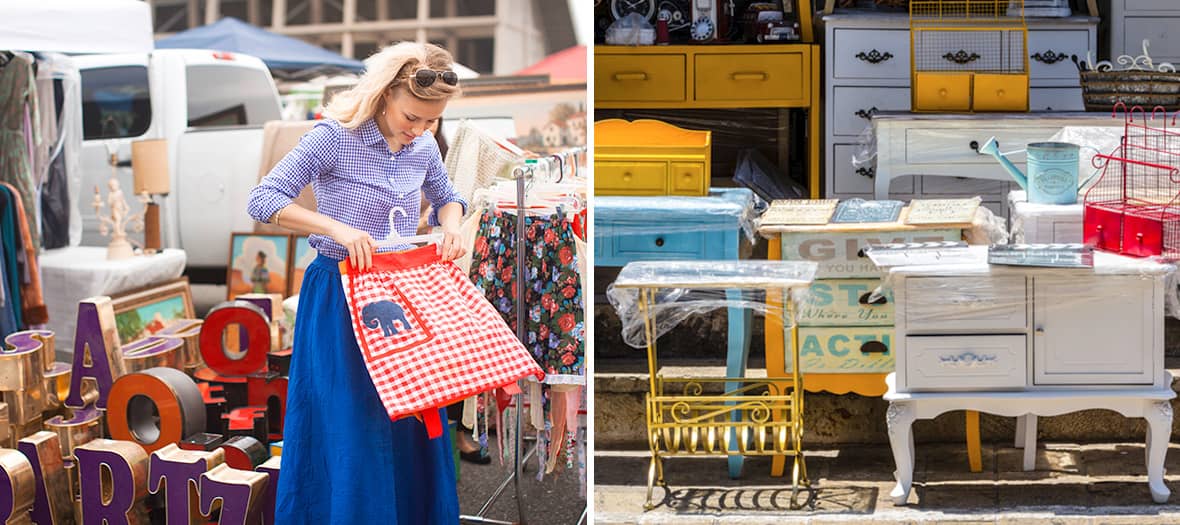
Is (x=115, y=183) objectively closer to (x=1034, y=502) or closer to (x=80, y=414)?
(x=80, y=414)

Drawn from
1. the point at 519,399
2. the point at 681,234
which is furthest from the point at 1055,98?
the point at 519,399

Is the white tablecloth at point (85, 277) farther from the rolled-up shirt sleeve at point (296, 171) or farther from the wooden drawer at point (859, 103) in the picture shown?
the wooden drawer at point (859, 103)

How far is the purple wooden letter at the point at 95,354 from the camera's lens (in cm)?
332

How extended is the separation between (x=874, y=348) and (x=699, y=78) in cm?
174

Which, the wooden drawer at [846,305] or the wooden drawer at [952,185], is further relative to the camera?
the wooden drawer at [952,185]

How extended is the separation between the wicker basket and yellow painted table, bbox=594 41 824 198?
1088 mm

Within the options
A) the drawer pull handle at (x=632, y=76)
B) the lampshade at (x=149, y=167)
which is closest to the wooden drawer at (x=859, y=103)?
the drawer pull handle at (x=632, y=76)

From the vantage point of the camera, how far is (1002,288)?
3273 mm

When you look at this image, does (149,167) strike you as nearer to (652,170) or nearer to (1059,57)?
(652,170)

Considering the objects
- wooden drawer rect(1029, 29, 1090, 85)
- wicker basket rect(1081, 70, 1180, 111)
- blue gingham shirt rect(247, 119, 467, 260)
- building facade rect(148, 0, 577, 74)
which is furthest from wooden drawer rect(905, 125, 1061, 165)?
building facade rect(148, 0, 577, 74)

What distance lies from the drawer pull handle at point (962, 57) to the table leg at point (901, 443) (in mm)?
1865

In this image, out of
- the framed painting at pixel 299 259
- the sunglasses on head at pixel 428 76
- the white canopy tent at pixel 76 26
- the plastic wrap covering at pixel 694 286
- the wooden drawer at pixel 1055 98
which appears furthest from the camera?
the wooden drawer at pixel 1055 98

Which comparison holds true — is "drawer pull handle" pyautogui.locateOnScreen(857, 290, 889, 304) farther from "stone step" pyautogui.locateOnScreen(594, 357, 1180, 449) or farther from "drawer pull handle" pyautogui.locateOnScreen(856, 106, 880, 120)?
"drawer pull handle" pyautogui.locateOnScreen(856, 106, 880, 120)

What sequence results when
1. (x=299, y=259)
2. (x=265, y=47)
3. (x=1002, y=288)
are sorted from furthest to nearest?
(x=265, y=47)
(x=299, y=259)
(x=1002, y=288)
